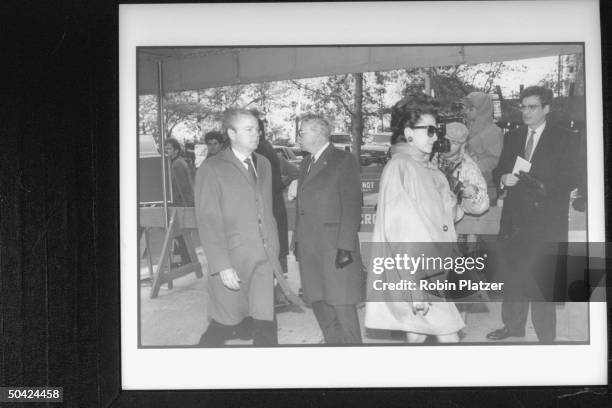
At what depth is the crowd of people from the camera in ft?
12.7

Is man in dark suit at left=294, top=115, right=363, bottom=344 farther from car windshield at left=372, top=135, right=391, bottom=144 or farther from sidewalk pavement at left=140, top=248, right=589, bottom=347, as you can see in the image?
car windshield at left=372, top=135, right=391, bottom=144

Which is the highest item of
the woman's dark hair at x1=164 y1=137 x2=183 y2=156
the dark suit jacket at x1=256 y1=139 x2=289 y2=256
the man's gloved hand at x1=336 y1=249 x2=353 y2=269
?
the woman's dark hair at x1=164 y1=137 x2=183 y2=156

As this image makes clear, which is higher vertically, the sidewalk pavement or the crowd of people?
the crowd of people

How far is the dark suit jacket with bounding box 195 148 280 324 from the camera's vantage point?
3893 millimetres

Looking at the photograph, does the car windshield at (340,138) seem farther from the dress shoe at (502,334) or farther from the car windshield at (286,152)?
the dress shoe at (502,334)

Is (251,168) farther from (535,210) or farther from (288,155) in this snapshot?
(535,210)

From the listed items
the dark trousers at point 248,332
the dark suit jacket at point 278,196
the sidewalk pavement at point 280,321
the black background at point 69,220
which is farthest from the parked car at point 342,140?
the black background at point 69,220

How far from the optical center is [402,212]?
3916 mm

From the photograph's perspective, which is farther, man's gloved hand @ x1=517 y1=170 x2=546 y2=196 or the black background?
man's gloved hand @ x1=517 y1=170 x2=546 y2=196

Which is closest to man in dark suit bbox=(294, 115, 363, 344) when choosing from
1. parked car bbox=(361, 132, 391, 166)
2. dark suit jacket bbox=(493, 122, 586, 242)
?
parked car bbox=(361, 132, 391, 166)

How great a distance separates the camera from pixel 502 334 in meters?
3.88

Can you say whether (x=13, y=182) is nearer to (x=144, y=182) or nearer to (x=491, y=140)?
(x=144, y=182)

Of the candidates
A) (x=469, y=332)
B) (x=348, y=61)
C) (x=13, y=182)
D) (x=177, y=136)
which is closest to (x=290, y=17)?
(x=348, y=61)

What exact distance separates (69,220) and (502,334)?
262 centimetres
